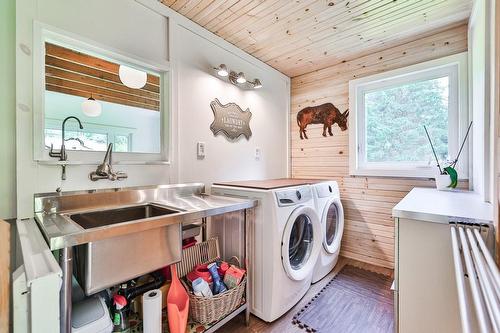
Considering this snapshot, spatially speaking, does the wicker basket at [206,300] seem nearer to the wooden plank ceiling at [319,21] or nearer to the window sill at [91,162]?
the window sill at [91,162]

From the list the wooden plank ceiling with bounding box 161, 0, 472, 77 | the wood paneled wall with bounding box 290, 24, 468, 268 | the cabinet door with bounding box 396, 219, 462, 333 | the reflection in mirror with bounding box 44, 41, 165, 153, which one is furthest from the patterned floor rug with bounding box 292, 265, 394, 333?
the wooden plank ceiling with bounding box 161, 0, 472, 77

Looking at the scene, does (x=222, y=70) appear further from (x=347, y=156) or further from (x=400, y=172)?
(x=400, y=172)

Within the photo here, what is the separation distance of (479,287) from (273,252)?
102 centimetres

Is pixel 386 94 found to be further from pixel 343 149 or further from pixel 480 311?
pixel 480 311

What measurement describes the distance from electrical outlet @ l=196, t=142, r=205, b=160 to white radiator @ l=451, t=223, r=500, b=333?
1.73m

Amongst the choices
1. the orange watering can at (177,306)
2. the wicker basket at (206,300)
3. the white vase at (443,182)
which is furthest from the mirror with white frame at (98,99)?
the white vase at (443,182)

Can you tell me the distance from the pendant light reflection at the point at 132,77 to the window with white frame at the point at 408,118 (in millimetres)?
2160

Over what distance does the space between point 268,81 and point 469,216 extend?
2366mm

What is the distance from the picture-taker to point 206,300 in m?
1.37

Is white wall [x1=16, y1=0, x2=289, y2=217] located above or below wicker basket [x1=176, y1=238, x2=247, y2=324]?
above

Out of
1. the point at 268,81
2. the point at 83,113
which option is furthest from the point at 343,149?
the point at 83,113

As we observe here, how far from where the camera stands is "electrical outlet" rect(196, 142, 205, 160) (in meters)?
2.01

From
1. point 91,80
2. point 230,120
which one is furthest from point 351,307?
point 91,80

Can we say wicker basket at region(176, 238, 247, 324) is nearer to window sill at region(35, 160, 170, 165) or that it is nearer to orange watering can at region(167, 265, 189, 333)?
orange watering can at region(167, 265, 189, 333)
